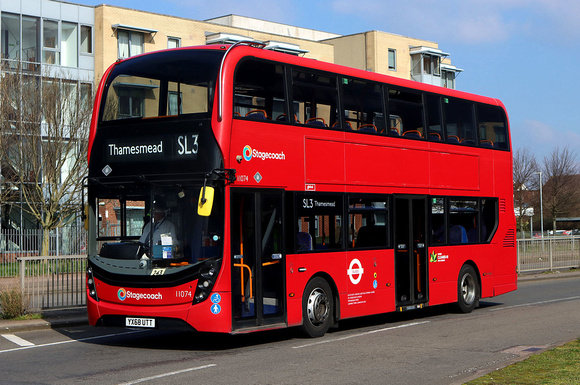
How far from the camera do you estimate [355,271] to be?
1475 cm

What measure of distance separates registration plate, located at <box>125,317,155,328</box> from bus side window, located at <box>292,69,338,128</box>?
4116 mm

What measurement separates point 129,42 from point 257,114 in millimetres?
36441

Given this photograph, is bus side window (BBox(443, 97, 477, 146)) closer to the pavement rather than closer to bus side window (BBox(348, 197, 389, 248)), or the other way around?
bus side window (BBox(348, 197, 389, 248))

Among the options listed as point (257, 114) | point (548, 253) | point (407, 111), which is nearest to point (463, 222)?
point (407, 111)

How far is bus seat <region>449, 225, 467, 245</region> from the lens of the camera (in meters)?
17.7

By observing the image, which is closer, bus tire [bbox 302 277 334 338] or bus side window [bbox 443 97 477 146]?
bus tire [bbox 302 277 334 338]

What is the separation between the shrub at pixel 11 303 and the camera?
622 inches

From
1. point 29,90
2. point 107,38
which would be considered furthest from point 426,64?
point 29,90

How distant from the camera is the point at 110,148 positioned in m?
12.8

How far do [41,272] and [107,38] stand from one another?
31.4 meters

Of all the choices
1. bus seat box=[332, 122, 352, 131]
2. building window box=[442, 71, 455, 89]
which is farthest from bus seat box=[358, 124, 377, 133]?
building window box=[442, 71, 455, 89]

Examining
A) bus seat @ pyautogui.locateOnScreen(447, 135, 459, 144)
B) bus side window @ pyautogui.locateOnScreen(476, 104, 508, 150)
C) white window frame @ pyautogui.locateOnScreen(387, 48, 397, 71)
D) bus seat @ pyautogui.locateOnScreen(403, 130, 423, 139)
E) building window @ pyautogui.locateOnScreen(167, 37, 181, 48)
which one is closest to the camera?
bus seat @ pyautogui.locateOnScreen(403, 130, 423, 139)

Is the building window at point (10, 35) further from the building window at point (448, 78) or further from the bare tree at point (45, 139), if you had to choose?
the building window at point (448, 78)

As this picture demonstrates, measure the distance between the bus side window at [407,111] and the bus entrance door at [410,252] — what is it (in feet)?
4.33
